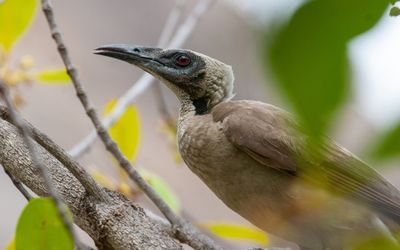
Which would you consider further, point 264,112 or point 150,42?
point 150,42

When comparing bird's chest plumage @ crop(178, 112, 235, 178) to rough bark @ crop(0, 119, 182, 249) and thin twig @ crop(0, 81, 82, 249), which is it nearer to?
rough bark @ crop(0, 119, 182, 249)

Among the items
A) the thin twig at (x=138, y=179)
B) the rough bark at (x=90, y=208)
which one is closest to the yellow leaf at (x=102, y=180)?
the thin twig at (x=138, y=179)

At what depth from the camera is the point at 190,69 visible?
12.2ft

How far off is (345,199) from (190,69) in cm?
120

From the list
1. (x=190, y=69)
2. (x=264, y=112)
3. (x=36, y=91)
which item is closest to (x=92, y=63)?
(x=36, y=91)

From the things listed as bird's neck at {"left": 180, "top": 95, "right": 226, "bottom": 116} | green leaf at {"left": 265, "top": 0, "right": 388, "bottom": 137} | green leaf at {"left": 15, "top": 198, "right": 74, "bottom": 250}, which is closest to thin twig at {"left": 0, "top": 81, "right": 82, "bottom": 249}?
green leaf at {"left": 15, "top": 198, "right": 74, "bottom": 250}

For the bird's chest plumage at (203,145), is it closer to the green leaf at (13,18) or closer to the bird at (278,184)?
the bird at (278,184)

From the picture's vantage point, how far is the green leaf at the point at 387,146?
51cm

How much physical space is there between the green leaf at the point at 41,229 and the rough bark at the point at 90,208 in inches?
28.4

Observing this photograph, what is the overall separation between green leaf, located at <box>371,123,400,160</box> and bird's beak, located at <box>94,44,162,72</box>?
2815mm

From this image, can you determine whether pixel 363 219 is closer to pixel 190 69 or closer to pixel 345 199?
pixel 345 199

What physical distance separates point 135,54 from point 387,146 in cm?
303

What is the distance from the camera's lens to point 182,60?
3.71m

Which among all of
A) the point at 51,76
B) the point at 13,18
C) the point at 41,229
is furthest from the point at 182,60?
the point at 41,229
